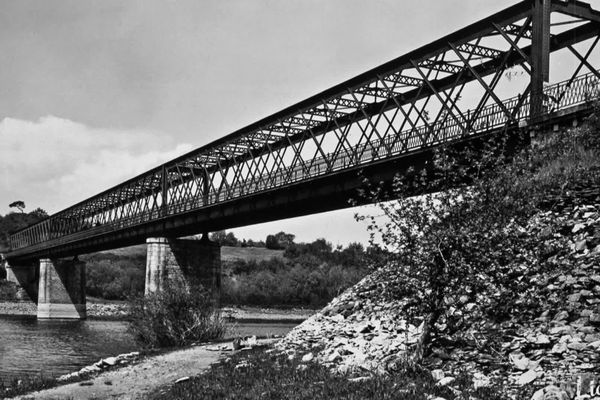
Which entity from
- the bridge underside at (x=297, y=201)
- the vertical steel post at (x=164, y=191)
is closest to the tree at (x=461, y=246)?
the bridge underside at (x=297, y=201)

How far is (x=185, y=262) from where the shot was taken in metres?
66.4

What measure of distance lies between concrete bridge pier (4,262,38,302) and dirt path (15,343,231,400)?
114120 millimetres

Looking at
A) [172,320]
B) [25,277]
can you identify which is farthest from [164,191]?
[25,277]

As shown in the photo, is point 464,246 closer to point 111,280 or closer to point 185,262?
point 185,262

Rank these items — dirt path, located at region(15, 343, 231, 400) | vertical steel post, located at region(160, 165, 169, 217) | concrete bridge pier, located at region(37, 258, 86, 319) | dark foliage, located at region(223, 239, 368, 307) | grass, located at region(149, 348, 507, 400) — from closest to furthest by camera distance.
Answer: grass, located at region(149, 348, 507, 400)
dirt path, located at region(15, 343, 231, 400)
vertical steel post, located at region(160, 165, 169, 217)
concrete bridge pier, located at region(37, 258, 86, 319)
dark foliage, located at region(223, 239, 368, 307)

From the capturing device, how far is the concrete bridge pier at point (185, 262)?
64.6m

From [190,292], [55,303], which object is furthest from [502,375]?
[55,303]

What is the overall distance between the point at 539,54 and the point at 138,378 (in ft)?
76.8

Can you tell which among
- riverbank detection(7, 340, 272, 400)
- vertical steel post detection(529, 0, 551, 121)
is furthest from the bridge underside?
riverbank detection(7, 340, 272, 400)

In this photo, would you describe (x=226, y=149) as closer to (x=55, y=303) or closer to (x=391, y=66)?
(x=391, y=66)

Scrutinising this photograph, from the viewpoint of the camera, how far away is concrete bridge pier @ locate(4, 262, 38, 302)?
12857cm

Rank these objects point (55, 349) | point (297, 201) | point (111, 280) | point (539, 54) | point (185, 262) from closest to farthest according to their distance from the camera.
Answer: point (539, 54) → point (55, 349) → point (297, 201) → point (185, 262) → point (111, 280)

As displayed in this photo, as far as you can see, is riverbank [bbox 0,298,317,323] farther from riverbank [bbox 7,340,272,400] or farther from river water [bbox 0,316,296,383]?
riverbank [bbox 7,340,272,400]

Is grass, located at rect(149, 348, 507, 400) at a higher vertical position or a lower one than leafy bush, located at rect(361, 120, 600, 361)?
lower
